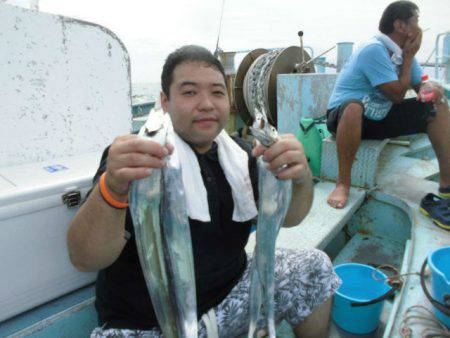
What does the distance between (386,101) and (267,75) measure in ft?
11.0

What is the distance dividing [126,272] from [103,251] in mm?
317

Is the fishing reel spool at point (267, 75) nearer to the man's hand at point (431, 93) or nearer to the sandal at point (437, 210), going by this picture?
the man's hand at point (431, 93)

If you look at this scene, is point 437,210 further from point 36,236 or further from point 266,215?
point 36,236

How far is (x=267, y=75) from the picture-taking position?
6074 mm

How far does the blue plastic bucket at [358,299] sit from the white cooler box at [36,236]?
60.0 inches

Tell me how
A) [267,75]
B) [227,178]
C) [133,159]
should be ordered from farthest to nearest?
[267,75]
[227,178]
[133,159]

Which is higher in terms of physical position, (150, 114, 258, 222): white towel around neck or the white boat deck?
(150, 114, 258, 222): white towel around neck

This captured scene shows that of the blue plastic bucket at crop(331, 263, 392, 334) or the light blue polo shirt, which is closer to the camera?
the blue plastic bucket at crop(331, 263, 392, 334)

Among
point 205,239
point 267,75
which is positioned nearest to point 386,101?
point 205,239

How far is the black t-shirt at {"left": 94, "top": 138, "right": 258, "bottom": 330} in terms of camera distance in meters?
1.30

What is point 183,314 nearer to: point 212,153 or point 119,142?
point 119,142

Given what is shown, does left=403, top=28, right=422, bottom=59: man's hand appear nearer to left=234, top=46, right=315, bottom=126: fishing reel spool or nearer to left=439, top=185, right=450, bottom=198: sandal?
left=439, top=185, right=450, bottom=198: sandal

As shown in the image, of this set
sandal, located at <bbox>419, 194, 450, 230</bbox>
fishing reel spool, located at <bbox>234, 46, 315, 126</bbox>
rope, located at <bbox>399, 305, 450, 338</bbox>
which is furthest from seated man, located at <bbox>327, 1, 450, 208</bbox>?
fishing reel spool, located at <bbox>234, 46, 315, 126</bbox>

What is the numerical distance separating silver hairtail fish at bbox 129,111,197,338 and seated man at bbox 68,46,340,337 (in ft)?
0.17
